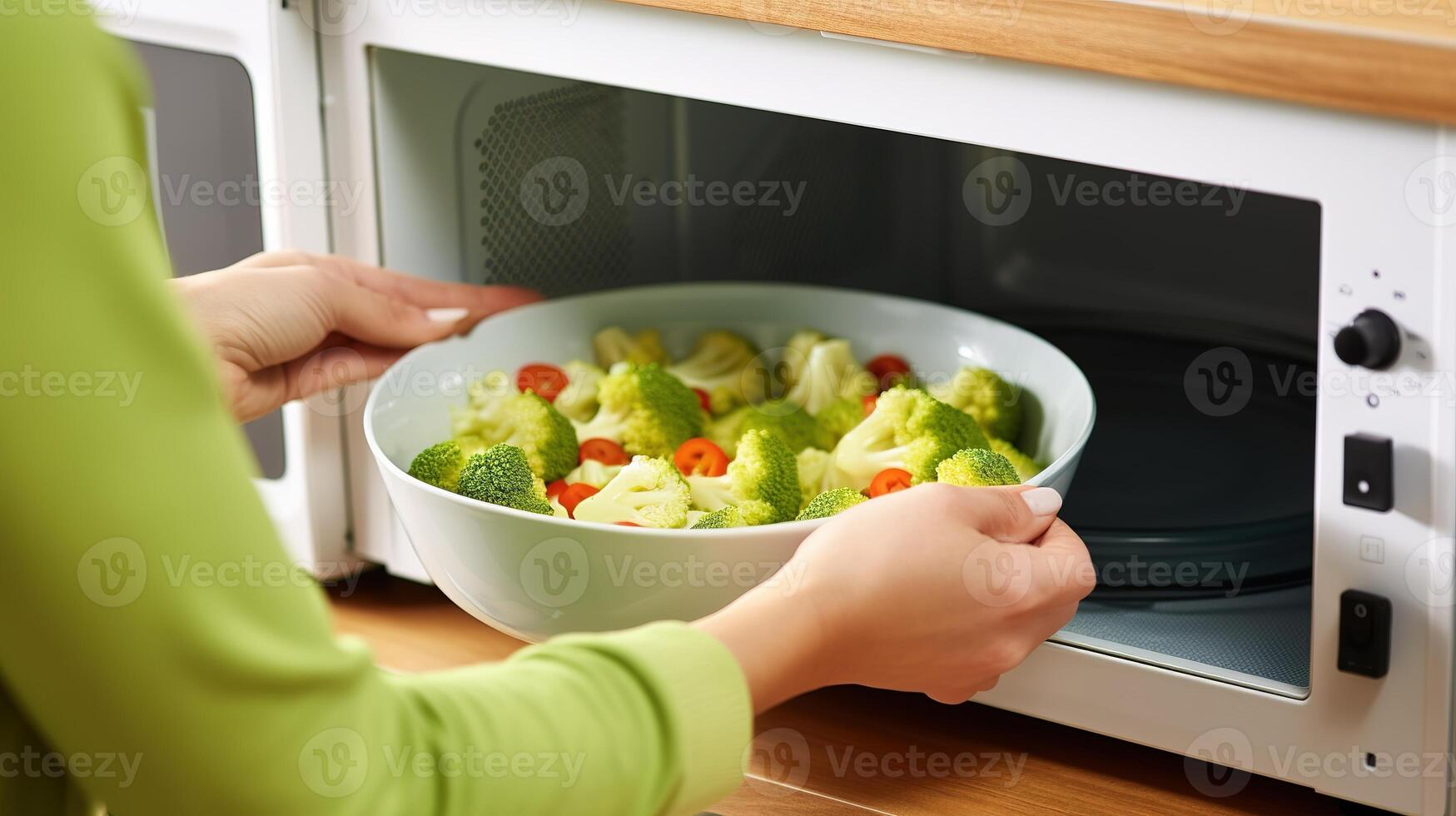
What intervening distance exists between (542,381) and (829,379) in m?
0.19

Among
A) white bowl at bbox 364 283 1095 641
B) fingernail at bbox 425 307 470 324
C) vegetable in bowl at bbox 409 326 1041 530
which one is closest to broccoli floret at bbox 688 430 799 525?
vegetable in bowl at bbox 409 326 1041 530

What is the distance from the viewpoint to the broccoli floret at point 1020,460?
0.83 m

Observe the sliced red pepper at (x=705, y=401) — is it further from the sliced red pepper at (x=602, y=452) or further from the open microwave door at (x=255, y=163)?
the open microwave door at (x=255, y=163)

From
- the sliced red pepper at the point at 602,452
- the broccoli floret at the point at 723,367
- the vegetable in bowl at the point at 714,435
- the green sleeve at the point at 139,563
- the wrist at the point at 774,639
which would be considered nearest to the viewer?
the green sleeve at the point at 139,563

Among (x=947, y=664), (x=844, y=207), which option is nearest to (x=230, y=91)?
(x=844, y=207)

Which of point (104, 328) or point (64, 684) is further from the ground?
point (104, 328)

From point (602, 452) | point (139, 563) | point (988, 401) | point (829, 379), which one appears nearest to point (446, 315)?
point (602, 452)

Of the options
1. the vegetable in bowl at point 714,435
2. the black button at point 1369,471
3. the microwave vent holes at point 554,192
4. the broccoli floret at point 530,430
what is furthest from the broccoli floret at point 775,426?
the black button at point 1369,471

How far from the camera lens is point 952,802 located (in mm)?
765

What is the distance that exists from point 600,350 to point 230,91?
0.99 ft

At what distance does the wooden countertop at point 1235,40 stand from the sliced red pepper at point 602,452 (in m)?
0.32

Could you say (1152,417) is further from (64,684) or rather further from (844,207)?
(64,684)

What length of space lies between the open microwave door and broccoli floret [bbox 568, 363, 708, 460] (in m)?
0.20

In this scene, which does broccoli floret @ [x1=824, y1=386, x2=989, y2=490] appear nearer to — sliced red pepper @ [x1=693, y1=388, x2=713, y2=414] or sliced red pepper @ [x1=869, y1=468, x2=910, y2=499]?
sliced red pepper @ [x1=869, y1=468, x2=910, y2=499]
